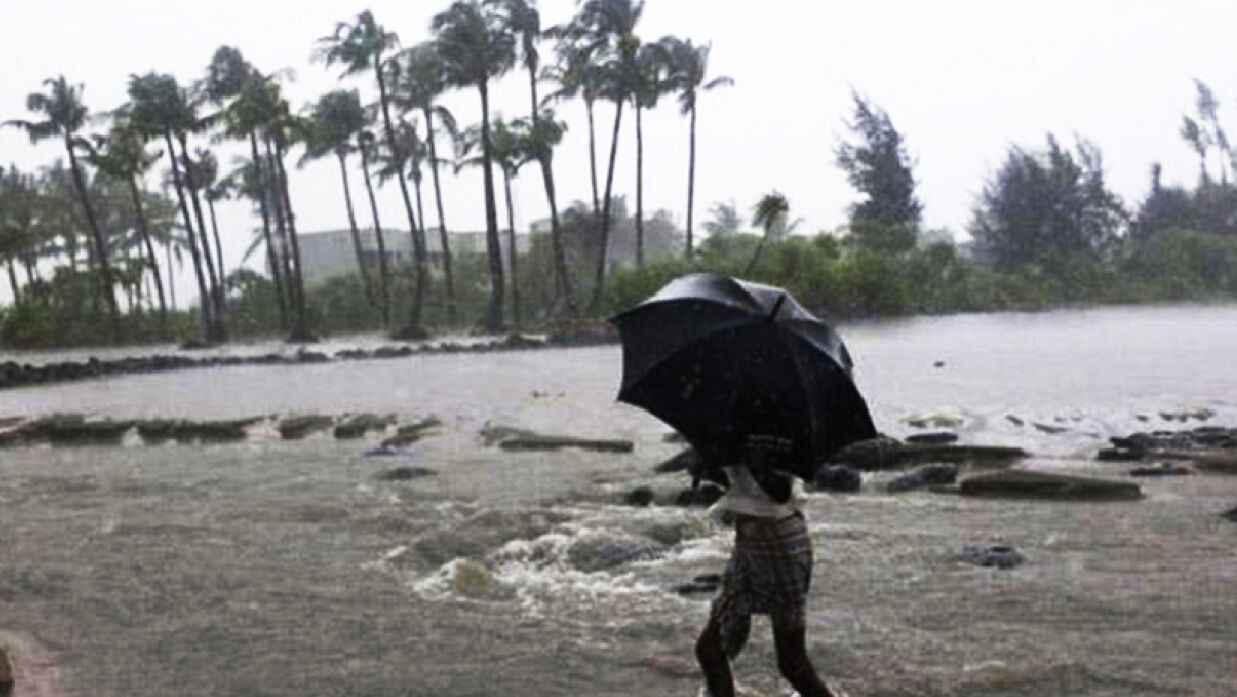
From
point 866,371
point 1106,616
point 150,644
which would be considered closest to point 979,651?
point 1106,616

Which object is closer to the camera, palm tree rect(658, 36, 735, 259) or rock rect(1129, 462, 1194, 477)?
rock rect(1129, 462, 1194, 477)

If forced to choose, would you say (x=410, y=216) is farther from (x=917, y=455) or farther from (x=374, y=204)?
(x=917, y=455)

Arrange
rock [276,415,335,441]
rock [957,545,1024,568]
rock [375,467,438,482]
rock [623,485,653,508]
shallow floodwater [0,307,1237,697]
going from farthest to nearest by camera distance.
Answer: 1. rock [276,415,335,441]
2. rock [375,467,438,482]
3. rock [623,485,653,508]
4. rock [957,545,1024,568]
5. shallow floodwater [0,307,1237,697]

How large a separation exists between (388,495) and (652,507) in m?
2.41

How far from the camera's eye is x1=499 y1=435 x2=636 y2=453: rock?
1338cm

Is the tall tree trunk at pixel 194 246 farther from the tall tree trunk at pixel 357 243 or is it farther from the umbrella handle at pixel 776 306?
the umbrella handle at pixel 776 306

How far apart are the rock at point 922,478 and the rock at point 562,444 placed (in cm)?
347

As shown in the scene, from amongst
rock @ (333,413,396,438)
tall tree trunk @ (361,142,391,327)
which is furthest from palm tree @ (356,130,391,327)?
rock @ (333,413,396,438)

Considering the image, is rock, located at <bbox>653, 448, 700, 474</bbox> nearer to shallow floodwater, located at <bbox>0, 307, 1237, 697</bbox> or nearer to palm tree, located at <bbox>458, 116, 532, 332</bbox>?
shallow floodwater, located at <bbox>0, 307, 1237, 697</bbox>

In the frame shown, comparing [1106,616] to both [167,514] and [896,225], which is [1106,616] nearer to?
[167,514]

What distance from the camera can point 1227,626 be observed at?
19.4 feet

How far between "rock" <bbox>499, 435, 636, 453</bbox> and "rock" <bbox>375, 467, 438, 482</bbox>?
177 cm

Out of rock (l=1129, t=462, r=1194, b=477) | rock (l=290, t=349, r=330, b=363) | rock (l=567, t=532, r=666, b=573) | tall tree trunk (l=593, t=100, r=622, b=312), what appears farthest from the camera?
tall tree trunk (l=593, t=100, r=622, b=312)

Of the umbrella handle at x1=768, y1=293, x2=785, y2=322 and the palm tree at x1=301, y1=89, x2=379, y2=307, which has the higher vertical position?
the palm tree at x1=301, y1=89, x2=379, y2=307
